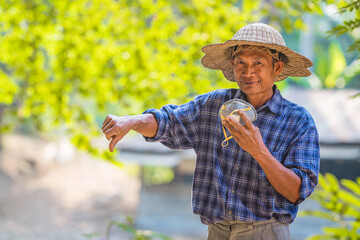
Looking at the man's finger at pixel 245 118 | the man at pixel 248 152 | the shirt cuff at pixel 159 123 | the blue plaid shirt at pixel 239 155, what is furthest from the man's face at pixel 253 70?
the shirt cuff at pixel 159 123

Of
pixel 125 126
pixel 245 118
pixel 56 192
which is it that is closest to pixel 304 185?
pixel 245 118

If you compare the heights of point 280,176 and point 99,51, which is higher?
point 99,51

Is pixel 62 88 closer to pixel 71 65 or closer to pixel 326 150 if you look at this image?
pixel 71 65

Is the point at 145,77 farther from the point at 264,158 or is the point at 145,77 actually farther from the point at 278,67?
the point at 264,158

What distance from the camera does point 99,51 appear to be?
439 centimetres

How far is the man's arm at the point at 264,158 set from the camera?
1561mm

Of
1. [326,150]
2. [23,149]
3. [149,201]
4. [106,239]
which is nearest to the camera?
[106,239]

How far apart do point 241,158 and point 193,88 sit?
2.41 m

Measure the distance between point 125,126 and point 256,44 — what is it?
606 mm

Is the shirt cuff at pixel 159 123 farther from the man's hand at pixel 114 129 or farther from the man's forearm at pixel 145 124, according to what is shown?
the man's hand at pixel 114 129

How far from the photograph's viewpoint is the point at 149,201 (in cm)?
1045

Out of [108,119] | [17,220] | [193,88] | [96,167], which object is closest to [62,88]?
[193,88]

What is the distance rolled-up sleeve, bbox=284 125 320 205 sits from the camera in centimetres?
166

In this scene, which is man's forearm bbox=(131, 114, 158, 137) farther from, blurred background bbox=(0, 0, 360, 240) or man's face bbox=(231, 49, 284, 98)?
blurred background bbox=(0, 0, 360, 240)
